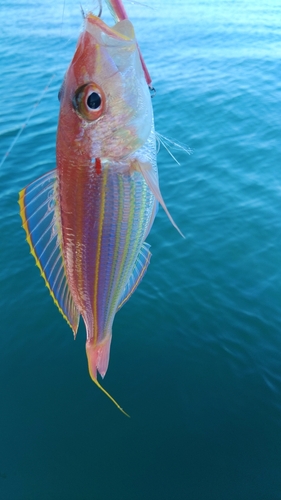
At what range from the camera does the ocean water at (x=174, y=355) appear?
471 centimetres

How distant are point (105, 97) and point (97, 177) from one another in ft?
1.06

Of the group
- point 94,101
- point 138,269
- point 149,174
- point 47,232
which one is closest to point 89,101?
point 94,101

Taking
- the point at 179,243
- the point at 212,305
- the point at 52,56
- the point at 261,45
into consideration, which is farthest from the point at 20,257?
the point at 261,45

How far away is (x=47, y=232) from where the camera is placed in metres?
1.94

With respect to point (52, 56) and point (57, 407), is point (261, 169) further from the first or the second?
point (52, 56)

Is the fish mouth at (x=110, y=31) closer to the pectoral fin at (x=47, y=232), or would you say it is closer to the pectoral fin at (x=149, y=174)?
the pectoral fin at (x=149, y=174)

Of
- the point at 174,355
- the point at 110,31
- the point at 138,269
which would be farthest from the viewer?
the point at 174,355

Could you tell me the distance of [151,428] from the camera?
5012 millimetres

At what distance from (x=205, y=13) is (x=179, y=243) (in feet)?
54.3

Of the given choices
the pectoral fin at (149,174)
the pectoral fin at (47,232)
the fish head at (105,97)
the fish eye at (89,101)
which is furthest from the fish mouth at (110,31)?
the pectoral fin at (47,232)

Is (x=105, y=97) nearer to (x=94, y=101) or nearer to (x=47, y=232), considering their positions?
(x=94, y=101)

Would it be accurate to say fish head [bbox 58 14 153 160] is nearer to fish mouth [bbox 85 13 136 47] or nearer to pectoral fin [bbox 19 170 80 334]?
fish mouth [bbox 85 13 136 47]

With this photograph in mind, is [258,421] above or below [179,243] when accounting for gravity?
below

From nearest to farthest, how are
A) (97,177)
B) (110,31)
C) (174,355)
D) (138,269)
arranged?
(110,31), (97,177), (138,269), (174,355)
